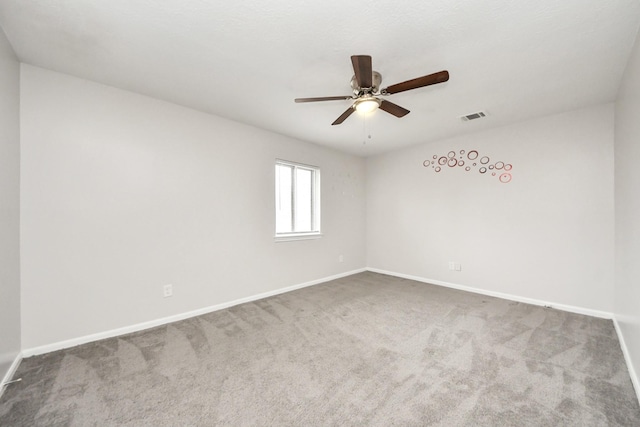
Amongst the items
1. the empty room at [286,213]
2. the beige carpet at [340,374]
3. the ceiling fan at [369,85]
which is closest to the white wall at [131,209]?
the empty room at [286,213]

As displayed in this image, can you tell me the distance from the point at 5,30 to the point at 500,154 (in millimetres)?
4960

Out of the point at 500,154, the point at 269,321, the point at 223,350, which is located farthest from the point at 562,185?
the point at 223,350

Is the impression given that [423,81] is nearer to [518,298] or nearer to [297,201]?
[297,201]

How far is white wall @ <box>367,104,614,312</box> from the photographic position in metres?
2.91

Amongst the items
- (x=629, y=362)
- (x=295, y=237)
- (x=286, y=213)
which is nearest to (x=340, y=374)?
(x=629, y=362)

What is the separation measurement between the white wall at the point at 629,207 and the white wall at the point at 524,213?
0.90 feet

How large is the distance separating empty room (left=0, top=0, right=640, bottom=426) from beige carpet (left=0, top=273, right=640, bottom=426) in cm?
2

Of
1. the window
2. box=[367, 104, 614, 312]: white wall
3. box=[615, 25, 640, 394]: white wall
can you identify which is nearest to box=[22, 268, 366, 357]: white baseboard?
the window

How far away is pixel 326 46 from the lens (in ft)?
6.10

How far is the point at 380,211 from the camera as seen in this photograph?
16.5ft

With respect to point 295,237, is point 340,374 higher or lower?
lower

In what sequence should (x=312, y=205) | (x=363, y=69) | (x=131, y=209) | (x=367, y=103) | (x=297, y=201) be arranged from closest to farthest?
(x=363, y=69)
(x=367, y=103)
(x=131, y=209)
(x=297, y=201)
(x=312, y=205)

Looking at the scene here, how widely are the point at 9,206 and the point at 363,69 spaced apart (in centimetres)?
268

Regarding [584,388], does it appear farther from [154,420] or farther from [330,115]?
[330,115]
